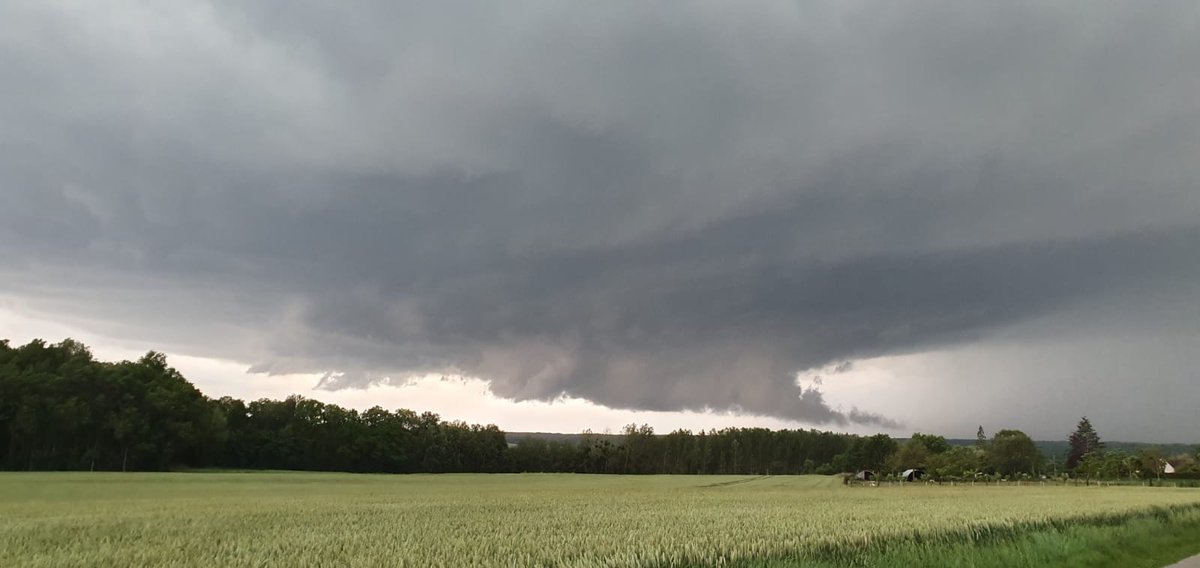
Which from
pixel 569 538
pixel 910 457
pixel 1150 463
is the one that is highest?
pixel 569 538

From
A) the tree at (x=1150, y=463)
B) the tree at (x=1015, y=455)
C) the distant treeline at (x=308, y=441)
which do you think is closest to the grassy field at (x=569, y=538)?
the distant treeline at (x=308, y=441)

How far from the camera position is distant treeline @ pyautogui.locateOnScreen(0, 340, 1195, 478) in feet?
295

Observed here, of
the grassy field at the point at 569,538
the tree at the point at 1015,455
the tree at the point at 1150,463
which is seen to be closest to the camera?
the grassy field at the point at 569,538

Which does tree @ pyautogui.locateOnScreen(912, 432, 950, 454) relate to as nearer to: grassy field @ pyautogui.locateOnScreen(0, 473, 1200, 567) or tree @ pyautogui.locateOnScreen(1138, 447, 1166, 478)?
tree @ pyautogui.locateOnScreen(1138, 447, 1166, 478)

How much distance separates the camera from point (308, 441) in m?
122

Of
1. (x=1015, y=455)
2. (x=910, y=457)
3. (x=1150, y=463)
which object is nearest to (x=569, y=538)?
(x=1150, y=463)

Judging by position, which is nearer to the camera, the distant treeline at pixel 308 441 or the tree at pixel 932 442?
the distant treeline at pixel 308 441

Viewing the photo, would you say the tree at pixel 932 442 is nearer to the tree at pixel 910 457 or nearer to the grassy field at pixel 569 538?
the tree at pixel 910 457

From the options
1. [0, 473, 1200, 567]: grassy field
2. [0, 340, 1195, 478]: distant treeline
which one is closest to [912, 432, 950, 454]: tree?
[0, 340, 1195, 478]: distant treeline

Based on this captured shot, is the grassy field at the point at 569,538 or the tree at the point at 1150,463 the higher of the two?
the grassy field at the point at 569,538

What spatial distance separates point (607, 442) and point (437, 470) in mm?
42197

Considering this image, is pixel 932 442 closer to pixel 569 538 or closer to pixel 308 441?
pixel 308 441

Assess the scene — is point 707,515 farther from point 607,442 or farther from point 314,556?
point 607,442

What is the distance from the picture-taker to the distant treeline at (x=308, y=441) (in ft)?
295
